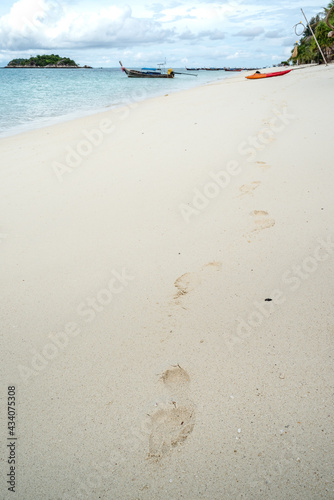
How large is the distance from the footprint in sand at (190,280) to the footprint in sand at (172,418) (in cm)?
48

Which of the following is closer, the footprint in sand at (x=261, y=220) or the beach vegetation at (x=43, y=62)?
the footprint in sand at (x=261, y=220)

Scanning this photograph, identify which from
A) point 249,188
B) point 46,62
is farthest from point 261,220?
point 46,62

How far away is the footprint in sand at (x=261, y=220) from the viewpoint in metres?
2.24

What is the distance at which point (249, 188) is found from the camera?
2.81m

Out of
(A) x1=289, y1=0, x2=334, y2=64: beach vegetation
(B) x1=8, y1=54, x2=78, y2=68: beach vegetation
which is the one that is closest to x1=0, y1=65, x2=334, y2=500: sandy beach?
(A) x1=289, y1=0, x2=334, y2=64: beach vegetation

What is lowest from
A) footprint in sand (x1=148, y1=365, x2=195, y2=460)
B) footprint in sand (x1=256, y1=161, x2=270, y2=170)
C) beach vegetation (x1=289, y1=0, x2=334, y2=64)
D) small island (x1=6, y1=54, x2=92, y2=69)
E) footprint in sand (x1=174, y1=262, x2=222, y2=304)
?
footprint in sand (x1=148, y1=365, x2=195, y2=460)

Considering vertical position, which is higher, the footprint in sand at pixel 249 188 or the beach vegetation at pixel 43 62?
the beach vegetation at pixel 43 62

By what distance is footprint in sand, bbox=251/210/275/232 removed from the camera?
224cm

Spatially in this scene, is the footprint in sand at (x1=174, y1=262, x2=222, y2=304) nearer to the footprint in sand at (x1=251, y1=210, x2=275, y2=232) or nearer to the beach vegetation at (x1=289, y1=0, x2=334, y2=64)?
the footprint in sand at (x1=251, y1=210, x2=275, y2=232)

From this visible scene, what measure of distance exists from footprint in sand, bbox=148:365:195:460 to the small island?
12161 centimetres

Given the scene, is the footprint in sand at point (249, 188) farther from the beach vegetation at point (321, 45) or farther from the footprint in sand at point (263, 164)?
the beach vegetation at point (321, 45)

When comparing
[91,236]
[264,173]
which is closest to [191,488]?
[91,236]

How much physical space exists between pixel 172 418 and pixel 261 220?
64.3 inches

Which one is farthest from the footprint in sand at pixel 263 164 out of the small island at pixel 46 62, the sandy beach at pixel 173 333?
the small island at pixel 46 62
